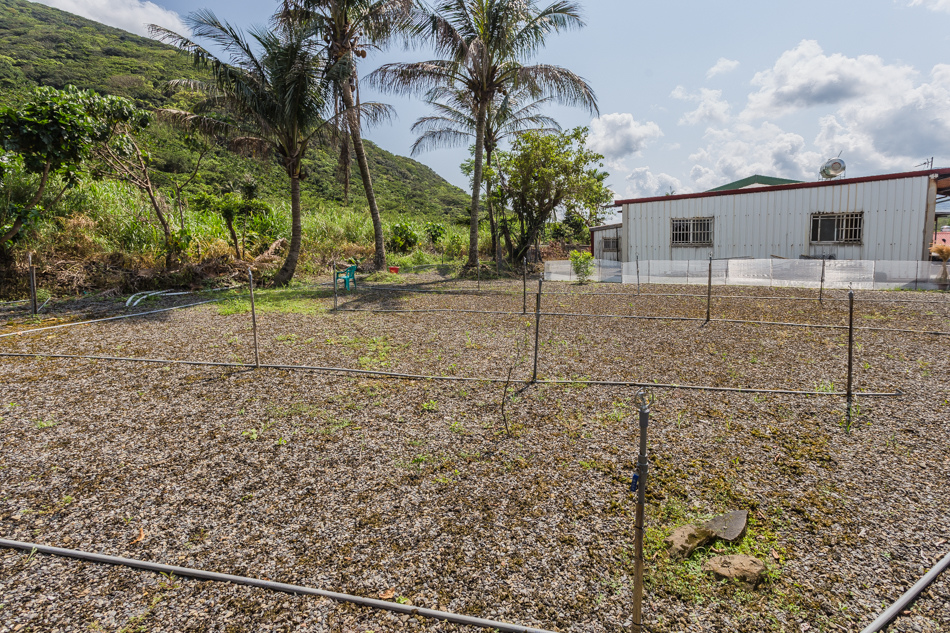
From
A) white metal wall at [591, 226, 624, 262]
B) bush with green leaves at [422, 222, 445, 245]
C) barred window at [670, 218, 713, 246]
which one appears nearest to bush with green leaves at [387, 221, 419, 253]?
bush with green leaves at [422, 222, 445, 245]

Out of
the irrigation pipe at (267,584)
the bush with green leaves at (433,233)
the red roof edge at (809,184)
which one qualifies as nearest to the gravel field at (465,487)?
the irrigation pipe at (267,584)

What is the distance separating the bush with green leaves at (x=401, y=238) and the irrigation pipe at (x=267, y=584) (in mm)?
20694

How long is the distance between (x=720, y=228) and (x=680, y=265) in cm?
266

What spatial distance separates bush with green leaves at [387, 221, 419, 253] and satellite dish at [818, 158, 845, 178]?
1806 cm

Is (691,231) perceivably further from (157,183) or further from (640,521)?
(157,183)

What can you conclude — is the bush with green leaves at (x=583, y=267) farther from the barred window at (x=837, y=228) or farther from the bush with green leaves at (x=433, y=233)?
the bush with green leaves at (x=433, y=233)

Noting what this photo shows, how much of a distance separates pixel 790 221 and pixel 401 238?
636 inches

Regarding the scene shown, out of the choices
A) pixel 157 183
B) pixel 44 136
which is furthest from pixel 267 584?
pixel 157 183

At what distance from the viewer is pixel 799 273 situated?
43.1ft

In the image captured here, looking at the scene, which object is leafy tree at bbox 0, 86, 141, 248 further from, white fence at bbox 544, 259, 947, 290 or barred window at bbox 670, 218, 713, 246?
barred window at bbox 670, 218, 713, 246

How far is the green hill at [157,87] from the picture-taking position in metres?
30.5

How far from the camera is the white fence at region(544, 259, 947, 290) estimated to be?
12562 millimetres

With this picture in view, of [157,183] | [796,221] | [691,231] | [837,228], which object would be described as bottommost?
[837,228]

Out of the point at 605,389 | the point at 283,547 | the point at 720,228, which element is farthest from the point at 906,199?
the point at 283,547
